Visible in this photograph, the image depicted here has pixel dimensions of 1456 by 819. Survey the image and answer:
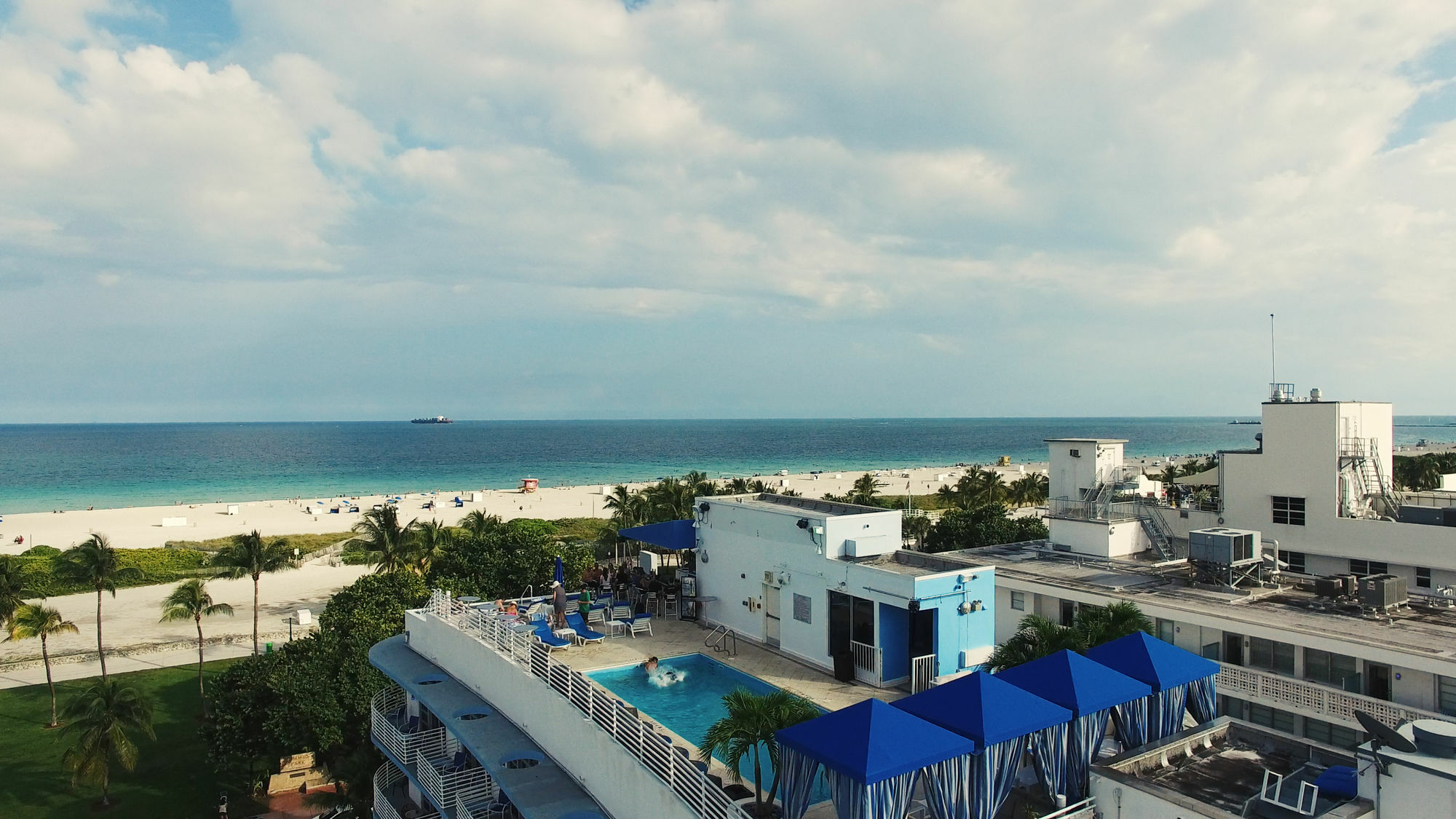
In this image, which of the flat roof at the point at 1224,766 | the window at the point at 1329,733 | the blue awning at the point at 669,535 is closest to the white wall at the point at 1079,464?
the window at the point at 1329,733

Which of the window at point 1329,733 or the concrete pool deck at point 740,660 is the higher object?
the concrete pool deck at point 740,660

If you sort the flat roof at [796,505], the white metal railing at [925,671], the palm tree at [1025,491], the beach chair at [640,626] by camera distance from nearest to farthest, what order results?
the white metal railing at [925,671]
the flat roof at [796,505]
the beach chair at [640,626]
the palm tree at [1025,491]

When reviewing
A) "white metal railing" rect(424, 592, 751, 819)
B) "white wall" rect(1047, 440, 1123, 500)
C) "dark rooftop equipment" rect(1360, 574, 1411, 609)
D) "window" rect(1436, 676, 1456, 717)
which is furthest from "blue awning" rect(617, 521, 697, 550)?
"dark rooftop equipment" rect(1360, 574, 1411, 609)

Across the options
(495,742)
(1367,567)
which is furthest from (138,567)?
(1367,567)

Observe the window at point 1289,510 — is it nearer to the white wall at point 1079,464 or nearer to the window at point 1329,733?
the white wall at point 1079,464

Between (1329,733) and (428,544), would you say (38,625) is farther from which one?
(1329,733)

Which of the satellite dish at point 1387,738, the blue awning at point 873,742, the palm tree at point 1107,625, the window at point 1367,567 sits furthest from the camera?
the window at point 1367,567
